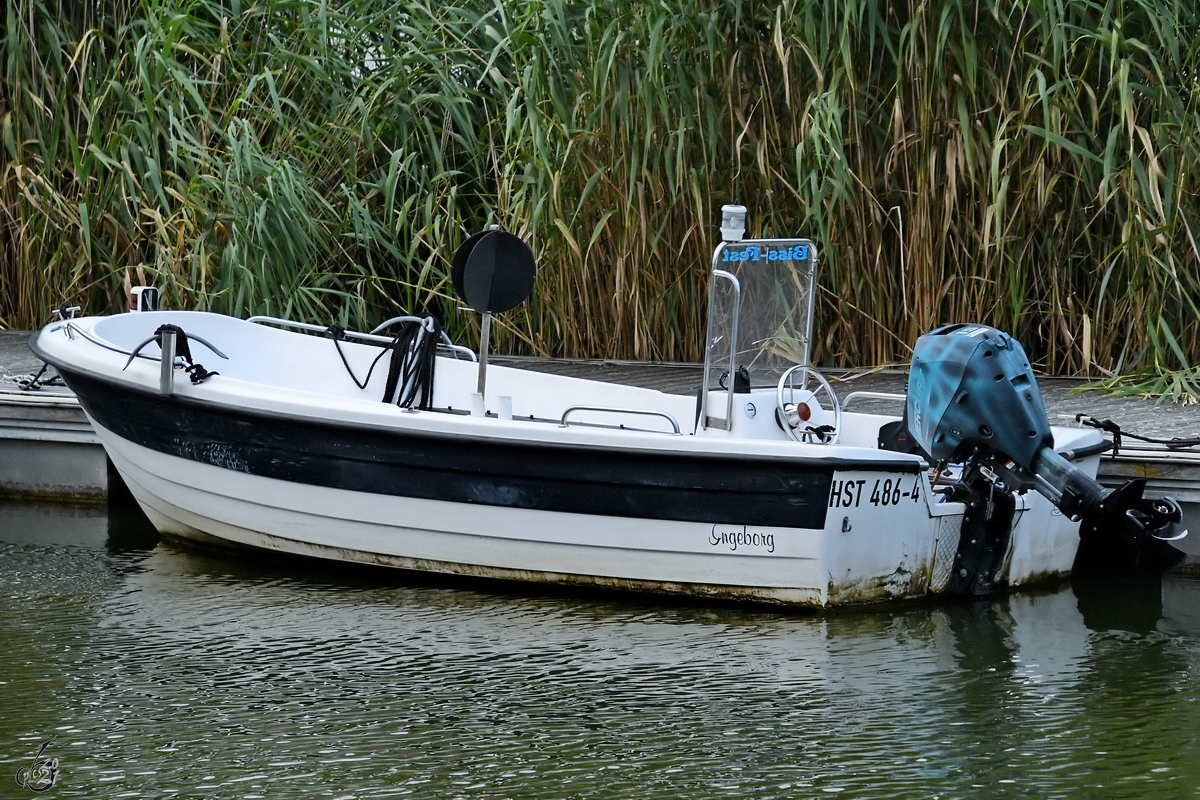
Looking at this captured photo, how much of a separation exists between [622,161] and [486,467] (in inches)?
106

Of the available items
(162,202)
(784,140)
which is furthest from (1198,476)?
(162,202)

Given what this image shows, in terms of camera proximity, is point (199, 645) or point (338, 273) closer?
point (199, 645)

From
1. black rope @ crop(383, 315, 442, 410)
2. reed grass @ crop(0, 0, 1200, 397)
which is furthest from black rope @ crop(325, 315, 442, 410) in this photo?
reed grass @ crop(0, 0, 1200, 397)

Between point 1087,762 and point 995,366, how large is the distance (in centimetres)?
130

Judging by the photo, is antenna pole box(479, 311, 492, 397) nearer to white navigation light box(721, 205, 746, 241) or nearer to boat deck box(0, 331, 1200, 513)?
white navigation light box(721, 205, 746, 241)

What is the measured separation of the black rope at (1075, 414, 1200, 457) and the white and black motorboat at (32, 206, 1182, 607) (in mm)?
119

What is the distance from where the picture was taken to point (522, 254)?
5078 millimetres

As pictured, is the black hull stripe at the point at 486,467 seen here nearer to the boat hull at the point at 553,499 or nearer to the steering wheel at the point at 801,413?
the boat hull at the point at 553,499

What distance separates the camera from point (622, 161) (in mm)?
7234

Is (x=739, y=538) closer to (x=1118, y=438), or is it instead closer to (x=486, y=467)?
(x=486, y=467)

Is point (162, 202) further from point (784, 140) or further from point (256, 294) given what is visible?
point (784, 140)

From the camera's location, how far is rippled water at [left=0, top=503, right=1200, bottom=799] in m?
3.42

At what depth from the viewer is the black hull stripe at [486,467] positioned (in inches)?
181
